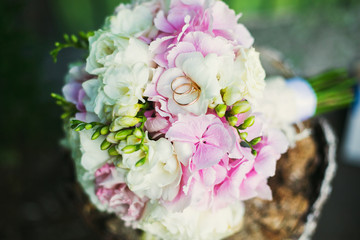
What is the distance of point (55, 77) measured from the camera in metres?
1.65

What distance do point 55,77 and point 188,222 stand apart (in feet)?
4.34

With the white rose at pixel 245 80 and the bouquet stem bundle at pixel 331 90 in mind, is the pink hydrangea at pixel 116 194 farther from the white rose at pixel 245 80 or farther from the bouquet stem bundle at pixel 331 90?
the bouquet stem bundle at pixel 331 90

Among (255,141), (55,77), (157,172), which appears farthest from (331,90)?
(55,77)

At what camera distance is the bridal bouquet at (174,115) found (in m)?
0.47

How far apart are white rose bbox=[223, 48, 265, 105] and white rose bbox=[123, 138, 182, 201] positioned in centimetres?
12

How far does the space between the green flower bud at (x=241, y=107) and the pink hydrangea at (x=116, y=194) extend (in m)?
0.21

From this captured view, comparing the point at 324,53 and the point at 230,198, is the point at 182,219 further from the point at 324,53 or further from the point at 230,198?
the point at 324,53

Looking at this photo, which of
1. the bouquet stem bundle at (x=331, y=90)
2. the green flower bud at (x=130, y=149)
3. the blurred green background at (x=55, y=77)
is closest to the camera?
the green flower bud at (x=130, y=149)

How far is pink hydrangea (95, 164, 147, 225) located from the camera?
21.8 inches

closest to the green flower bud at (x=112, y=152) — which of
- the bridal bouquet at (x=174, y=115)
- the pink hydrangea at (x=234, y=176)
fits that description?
the bridal bouquet at (x=174, y=115)

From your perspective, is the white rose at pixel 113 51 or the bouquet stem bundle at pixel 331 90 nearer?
the white rose at pixel 113 51

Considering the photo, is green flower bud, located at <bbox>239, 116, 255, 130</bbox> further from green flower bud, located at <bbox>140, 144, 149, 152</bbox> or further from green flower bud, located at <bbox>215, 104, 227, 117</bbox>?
green flower bud, located at <bbox>140, 144, 149, 152</bbox>

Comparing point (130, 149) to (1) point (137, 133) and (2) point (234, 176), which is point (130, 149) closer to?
(1) point (137, 133)

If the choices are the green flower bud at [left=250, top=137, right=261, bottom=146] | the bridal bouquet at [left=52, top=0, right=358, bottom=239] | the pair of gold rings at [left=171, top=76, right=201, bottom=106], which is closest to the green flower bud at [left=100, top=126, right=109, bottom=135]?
the bridal bouquet at [left=52, top=0, right=358, bottom=239]
